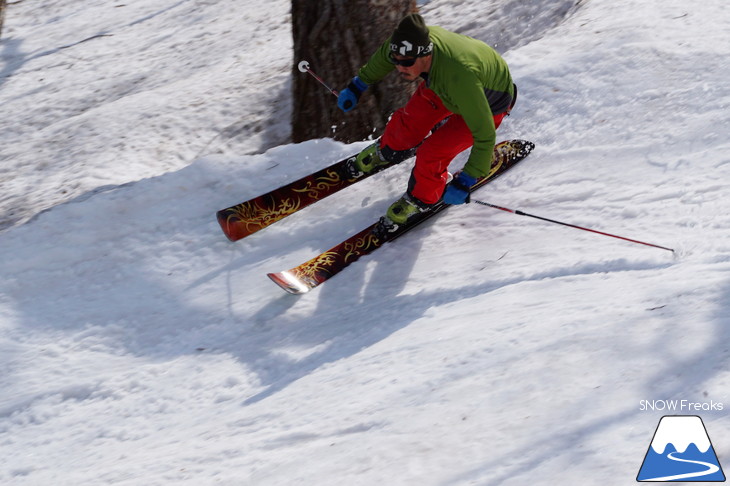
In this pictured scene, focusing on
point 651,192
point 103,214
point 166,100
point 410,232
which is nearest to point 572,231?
point 651,192

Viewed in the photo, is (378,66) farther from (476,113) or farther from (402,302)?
(402,302)

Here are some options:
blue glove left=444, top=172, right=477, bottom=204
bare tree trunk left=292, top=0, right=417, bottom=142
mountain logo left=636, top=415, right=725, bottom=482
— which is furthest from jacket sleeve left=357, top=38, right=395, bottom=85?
mountain logo left=636, top=415, right=725, bottom=482

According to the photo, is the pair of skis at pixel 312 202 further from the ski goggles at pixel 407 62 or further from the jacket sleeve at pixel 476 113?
the ski goggles at pixel 407 62

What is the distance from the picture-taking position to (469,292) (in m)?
4.28

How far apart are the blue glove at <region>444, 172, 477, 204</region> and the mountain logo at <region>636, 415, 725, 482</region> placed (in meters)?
1.97

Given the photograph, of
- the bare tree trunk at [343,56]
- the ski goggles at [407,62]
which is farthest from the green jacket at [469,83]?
the bare tree trunk at [343,56]

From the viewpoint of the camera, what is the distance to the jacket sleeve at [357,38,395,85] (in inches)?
187

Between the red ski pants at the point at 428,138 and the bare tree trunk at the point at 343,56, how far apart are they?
3.80 ft

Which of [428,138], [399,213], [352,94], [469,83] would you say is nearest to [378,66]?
[352,94]

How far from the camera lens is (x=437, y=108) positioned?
4820 mm

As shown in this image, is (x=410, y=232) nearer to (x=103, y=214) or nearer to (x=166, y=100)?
(x=103, y=214)

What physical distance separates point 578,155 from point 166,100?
5.08 meters

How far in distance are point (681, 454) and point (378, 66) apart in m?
3.24

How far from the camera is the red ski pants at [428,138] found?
4.58 meters
